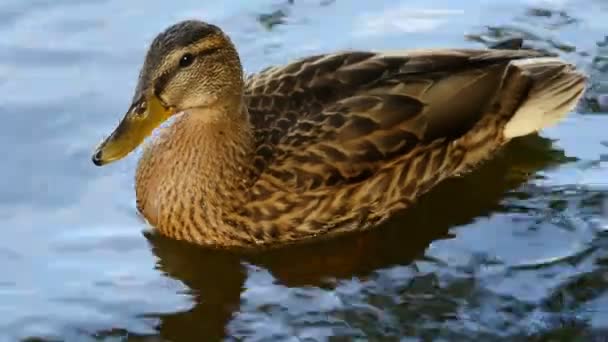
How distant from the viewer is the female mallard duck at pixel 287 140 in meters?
6.41

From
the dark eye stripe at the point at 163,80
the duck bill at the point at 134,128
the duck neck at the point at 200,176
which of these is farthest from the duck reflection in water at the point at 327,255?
the dark eye stripe at the point at 163,80

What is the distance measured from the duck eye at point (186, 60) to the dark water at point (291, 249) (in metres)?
0.94

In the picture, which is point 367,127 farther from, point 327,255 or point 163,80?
point 163,80

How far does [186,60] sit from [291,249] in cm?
107

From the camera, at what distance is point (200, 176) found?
6617 millimetres

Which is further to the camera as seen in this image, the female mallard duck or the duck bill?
the female mallard duck

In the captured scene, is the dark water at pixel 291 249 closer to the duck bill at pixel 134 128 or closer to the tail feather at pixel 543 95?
the tail feather at pixel 543 95

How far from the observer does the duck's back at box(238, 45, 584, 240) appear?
653cm

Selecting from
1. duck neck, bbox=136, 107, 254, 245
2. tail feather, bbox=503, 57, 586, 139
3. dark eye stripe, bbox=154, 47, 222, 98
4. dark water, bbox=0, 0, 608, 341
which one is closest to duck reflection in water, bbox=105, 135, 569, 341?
dark water, bbox=0, 0, 608, 341

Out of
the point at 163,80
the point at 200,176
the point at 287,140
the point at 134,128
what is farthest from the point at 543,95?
the point at 134,128

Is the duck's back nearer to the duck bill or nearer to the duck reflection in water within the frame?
the duck reflection in water

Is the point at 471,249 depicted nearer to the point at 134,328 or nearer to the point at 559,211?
the point at 559,211

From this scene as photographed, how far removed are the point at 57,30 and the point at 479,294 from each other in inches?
130

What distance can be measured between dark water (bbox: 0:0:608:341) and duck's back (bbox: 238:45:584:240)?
0.16 metres
